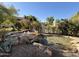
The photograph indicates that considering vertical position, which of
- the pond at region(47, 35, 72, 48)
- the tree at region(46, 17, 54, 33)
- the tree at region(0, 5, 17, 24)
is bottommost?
the pond at region(47, 35, 72, 48)

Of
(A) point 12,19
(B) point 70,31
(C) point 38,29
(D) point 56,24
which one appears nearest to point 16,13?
(A) point 12,19

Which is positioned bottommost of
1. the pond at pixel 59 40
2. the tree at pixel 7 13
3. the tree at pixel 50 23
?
the pond at pixel 59 40

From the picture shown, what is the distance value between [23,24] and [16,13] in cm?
17

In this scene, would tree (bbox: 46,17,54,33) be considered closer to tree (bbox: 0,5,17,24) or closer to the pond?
the pond

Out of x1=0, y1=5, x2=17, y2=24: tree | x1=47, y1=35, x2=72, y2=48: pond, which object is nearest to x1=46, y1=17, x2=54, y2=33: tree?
x1=47, y1=35, x2=72, y2=48: pond

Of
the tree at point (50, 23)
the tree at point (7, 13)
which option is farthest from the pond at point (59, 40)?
the tree at point (7, 13)

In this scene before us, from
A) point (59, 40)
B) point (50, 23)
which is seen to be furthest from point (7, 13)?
point (59, 40)

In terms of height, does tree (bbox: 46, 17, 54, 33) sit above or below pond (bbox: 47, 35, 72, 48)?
above

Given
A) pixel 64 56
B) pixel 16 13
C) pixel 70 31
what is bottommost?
pixel 64 56

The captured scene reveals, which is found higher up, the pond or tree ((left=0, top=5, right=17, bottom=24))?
tree ((left=0, top=5, right=17, bottom=24))

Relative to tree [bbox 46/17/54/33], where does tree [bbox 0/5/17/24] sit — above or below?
above

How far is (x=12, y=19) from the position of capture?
2.96 metres

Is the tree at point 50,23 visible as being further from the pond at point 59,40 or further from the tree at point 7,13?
the tree at point 7,13

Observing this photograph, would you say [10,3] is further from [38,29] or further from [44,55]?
[44,55]
